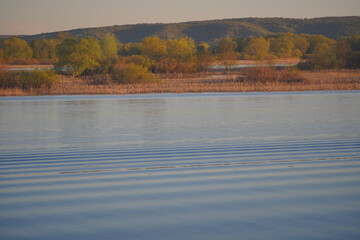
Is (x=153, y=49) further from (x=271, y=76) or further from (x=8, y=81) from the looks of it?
(x=8, y=81)

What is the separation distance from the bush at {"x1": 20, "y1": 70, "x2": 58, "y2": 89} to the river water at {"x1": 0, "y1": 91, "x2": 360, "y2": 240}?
1275cm

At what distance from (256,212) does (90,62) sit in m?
30.7

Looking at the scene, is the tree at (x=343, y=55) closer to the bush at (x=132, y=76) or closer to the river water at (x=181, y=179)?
the bush at (x=132, y=76)

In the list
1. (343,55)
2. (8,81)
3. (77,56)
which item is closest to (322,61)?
(343,55)

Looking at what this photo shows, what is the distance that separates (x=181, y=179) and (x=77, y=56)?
97.0 feet

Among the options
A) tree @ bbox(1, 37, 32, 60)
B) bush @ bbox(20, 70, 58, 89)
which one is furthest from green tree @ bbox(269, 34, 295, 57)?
bush @ bbox(20, 70, 58, 89)

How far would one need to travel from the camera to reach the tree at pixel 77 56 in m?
33.1

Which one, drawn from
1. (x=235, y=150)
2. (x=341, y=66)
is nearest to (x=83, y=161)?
(x=235, y=150)

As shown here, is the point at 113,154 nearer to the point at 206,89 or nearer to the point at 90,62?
the point at 206,89

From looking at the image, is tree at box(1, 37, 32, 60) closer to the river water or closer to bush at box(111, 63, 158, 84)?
bush at box(111, 63, 158, 84)

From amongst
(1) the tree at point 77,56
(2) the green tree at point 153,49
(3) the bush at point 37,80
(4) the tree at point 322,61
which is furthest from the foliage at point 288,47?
(3) the bush at point 37,80

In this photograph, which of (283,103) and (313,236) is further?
(283,103)

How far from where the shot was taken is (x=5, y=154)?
6699 millimetres

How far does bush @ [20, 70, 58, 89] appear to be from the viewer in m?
22.9
